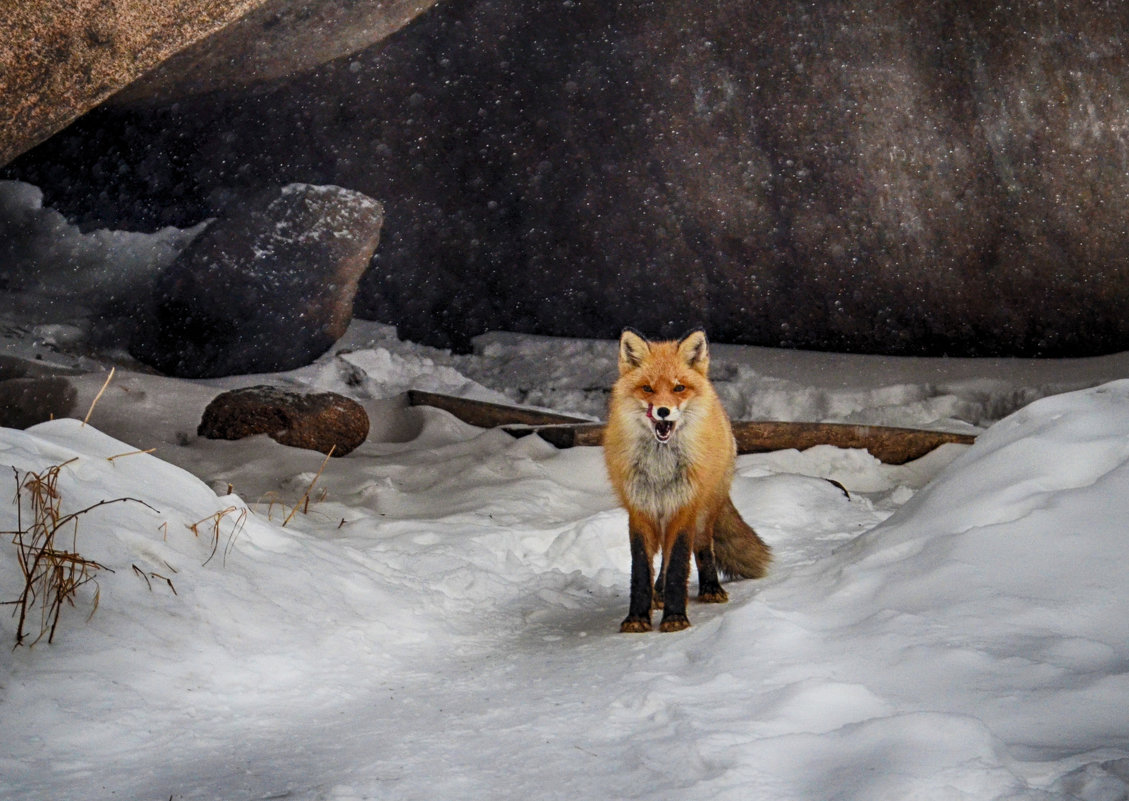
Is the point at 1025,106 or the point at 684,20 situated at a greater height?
the point at 684,20

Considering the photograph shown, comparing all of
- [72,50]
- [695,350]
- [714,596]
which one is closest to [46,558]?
[695,350]

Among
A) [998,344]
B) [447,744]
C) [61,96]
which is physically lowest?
[447,744]

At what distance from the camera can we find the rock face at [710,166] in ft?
31.8

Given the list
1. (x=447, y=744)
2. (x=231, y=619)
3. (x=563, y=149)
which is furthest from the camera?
(x=563, y=149)

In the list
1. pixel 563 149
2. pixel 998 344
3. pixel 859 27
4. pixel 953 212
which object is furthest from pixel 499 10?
pixel 998 344

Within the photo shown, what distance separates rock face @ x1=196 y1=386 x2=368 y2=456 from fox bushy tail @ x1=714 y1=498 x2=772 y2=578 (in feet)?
11.6

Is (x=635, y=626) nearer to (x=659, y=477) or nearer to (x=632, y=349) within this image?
(x=659, y=477)

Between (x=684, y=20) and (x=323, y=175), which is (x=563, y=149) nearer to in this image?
(x=684, y=20)

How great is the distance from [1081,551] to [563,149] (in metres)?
9.86

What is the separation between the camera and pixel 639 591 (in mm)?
3676

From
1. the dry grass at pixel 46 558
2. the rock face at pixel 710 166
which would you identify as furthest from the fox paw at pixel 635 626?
the rock face at pixel 710 166

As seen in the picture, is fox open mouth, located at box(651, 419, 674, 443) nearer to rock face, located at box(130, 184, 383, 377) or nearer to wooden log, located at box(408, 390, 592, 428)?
wooden log, located at box(408, 390, 592, 428)

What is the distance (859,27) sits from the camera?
10117mm

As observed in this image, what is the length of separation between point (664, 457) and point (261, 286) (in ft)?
23.5
